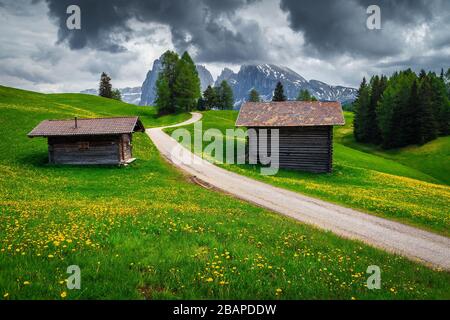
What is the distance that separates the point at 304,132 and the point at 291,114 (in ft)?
9.74

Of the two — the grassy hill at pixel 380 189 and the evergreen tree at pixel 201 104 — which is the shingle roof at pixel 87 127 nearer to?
the grassy hill at pixel 380 189

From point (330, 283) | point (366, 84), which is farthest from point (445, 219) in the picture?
point (366, 84)

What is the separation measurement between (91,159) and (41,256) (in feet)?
89.0

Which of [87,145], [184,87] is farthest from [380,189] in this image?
[184,87]

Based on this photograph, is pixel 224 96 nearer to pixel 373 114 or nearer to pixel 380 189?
pixel 373 114

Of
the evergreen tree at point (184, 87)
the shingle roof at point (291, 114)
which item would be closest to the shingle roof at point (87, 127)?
the shingle roof at point (291, 114)

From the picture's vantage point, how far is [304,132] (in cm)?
3638

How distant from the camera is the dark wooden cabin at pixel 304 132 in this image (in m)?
35.6

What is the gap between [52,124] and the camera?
1351 inches

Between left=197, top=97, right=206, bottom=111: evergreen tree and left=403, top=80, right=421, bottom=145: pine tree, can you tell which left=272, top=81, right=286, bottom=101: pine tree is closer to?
left=197, top=97, right=206, bottom=111: evergreen tree

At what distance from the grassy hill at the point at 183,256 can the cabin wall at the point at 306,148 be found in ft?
64.9

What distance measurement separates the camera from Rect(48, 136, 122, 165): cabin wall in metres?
33.0
